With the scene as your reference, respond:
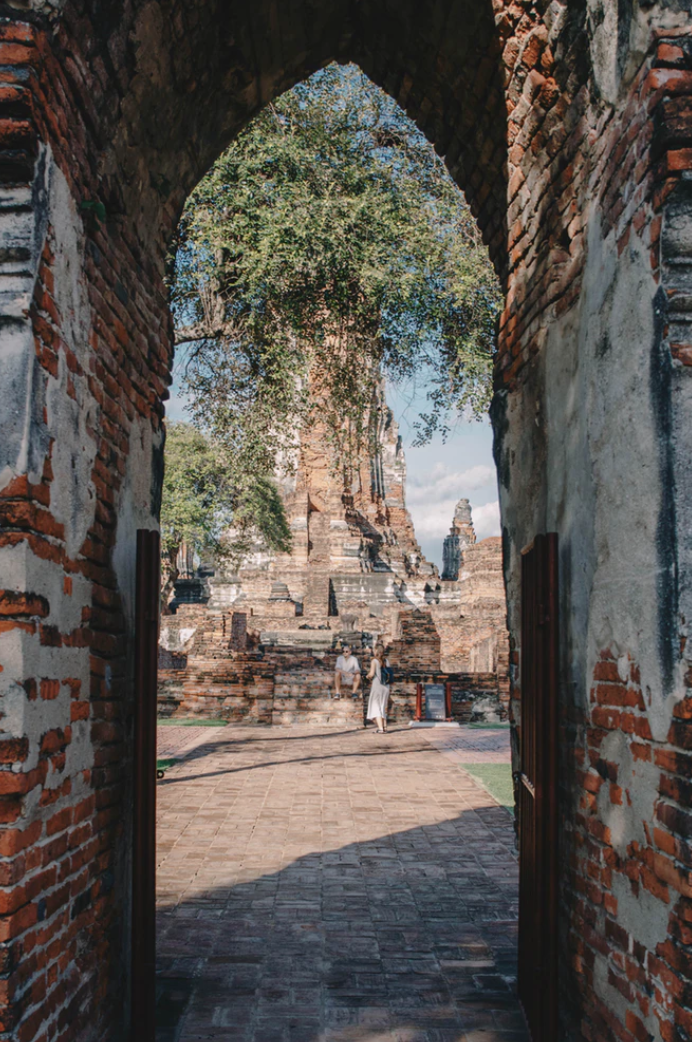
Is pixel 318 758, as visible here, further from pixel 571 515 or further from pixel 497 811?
pixel 571 515

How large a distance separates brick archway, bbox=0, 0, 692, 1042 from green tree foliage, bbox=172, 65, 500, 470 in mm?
4643

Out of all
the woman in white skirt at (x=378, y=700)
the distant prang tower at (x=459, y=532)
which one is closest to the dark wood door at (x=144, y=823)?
the woman in white skirt at (x=378, y=700)

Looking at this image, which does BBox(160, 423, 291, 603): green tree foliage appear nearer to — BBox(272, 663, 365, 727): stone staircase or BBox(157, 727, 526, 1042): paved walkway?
BBox(272, 663, 365, 727): stone staircase

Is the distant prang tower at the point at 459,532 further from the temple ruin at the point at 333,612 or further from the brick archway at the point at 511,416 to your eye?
the brick archway at the point at 511,416

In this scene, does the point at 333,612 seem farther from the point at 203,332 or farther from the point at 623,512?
the point at 623,512

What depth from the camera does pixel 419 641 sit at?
17.8m

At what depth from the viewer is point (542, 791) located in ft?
10.9

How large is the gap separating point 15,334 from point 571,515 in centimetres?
195

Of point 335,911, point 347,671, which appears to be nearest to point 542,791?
point 335,911

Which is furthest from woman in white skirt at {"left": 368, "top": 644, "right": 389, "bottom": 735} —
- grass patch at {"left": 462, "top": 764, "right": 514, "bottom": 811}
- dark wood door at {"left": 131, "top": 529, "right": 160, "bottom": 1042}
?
dark wood door at {"left": 131, "top": 529, "right": 160, "bottom": 1042}

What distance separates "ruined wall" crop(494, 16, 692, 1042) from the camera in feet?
7.78

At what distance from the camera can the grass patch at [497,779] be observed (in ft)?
28.1

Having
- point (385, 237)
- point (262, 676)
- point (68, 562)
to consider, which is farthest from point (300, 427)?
point (68, 562)

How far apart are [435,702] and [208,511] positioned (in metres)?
10.5
